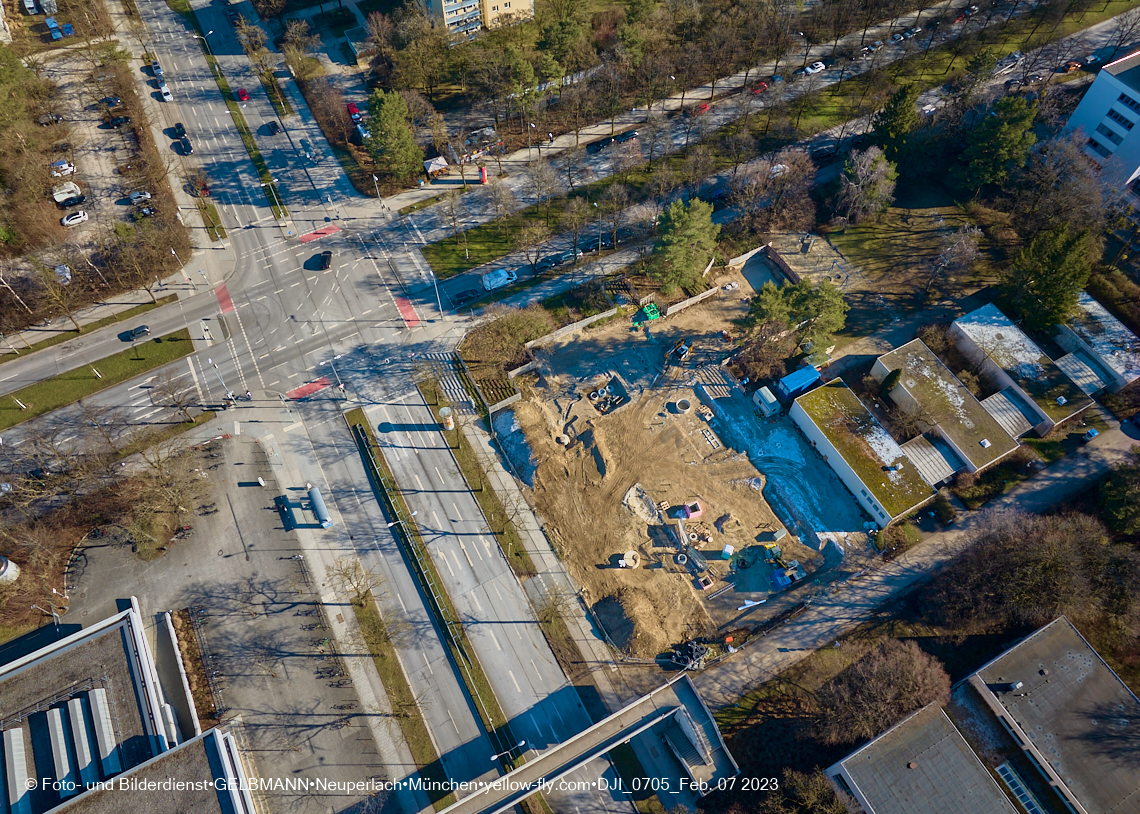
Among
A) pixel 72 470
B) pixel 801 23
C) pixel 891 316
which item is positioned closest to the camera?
pixel 72 470

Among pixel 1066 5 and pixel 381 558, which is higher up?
pixel 1066 5

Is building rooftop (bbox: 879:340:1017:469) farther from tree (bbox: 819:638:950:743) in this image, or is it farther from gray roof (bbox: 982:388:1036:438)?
tree (bbox: 819:638:950:743)

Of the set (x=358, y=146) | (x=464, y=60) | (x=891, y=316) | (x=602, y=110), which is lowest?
(x=891, y=316)

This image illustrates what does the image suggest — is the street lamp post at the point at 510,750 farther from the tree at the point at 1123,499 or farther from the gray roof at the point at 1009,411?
the tree at the point at 1123,499

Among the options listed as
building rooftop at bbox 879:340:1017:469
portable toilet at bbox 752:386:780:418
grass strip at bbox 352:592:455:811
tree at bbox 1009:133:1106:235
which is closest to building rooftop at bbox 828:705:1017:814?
building rooftop at bbox 879:340:1017:469

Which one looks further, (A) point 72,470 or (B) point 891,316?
(B) point 891,316

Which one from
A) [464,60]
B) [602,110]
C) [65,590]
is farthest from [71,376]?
[602,110]

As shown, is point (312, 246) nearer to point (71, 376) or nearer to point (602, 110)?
point (71, 376)

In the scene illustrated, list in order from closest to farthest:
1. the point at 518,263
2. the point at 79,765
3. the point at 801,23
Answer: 1. the point at 79,765
2. the point at 518,263
3. the point at 801,23

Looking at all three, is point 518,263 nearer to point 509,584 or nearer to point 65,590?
point 509,584
